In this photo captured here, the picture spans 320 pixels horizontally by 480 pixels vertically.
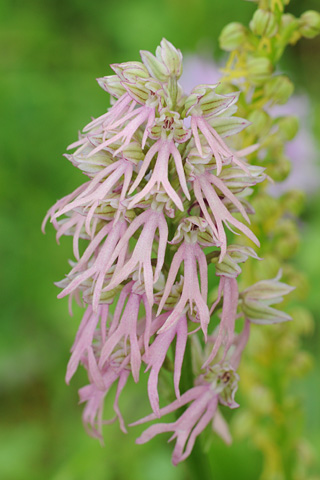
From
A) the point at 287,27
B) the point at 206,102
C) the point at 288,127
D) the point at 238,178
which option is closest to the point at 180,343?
the point at 238,178

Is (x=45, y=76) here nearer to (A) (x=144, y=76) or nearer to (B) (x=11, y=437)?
(B) (x=11, y=437)

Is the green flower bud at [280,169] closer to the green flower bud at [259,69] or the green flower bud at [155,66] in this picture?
the green flower bud at [259,69]

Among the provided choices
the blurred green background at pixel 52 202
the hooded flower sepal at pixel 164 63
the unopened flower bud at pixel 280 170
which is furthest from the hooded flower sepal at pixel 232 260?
the blurred green background at pixel 52 202

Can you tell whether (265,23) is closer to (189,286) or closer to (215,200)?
(215,200)

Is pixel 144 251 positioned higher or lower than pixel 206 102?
lower

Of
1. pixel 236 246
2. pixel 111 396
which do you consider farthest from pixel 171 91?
pixel 111 396
